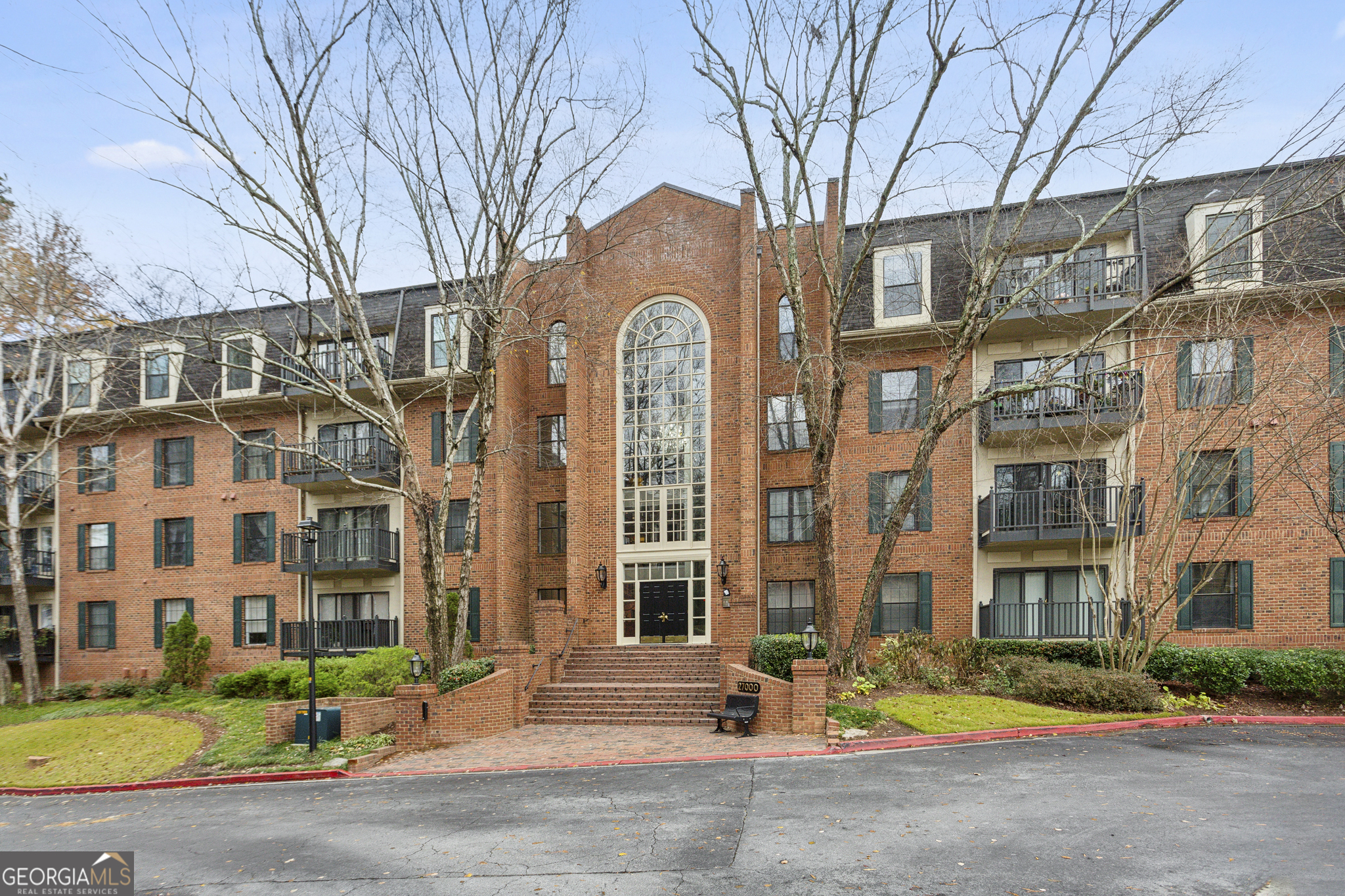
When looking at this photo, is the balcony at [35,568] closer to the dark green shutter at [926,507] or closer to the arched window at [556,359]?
the arched window at [556,359]

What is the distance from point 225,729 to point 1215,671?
19959 millimetres

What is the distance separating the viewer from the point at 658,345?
21312 millimetres

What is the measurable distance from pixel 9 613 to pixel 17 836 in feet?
69.7

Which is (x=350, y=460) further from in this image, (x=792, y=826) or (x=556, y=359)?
(x=792, y=826)

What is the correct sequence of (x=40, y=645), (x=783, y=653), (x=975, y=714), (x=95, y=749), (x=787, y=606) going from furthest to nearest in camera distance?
(x=40, y=645)
(x=787, y=606)
(x=783, y=653)
(x=95, y=749)
(x=975, y=714)

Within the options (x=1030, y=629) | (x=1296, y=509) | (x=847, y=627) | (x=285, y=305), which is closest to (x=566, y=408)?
(x=847, y=627)

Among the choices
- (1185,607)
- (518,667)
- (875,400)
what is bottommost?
(518,667)

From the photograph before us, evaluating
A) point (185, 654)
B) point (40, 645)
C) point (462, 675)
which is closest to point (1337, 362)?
point (462, 675)

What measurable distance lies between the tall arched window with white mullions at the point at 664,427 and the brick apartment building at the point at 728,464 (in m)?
0.08

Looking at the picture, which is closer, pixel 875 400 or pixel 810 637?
pixel 810 637

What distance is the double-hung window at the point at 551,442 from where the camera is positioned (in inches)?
871

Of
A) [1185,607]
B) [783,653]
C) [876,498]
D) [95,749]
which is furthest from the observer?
[876,498]

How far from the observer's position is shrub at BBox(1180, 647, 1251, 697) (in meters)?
14.4

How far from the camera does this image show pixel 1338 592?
53.9 feet
